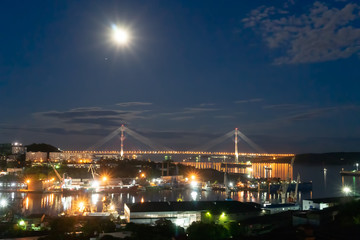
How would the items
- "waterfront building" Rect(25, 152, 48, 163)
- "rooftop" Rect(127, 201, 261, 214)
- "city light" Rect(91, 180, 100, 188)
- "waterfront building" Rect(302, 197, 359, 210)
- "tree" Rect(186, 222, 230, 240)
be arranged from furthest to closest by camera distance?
"waterfront building" Rect(25, 152, 48, 163), "city light" Rect(91, 180, 100, 188), "waterfront building" Rect(302, 197, 359, 210), "rooftop" Rect(127, 201, 261, 214), "tree" Rect(186, 222, 230, 240)

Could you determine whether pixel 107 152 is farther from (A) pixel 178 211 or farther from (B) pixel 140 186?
(A) pixel 178 211

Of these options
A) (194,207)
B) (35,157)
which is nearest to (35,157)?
(35,157)

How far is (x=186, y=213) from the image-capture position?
17.7 ft

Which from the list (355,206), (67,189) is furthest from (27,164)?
(355,206)

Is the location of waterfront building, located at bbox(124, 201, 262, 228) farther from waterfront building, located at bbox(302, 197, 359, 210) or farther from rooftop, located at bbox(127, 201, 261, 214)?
waterfront building, located at bbox(302, 197, 359, 210)

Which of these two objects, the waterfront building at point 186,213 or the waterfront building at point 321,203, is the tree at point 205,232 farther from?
the waterfront building at point 321,203

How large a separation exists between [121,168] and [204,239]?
18.5 m

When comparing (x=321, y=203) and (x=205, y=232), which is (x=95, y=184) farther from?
(x=205, y=232)

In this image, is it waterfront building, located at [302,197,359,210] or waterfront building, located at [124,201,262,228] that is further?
waterfront building, located at [302,197,359,210]

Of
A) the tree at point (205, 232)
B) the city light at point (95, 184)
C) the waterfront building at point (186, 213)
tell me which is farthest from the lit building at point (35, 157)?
the tree at point (205, 232)

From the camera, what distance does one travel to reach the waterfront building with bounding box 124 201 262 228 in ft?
17.5

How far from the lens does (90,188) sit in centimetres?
1434

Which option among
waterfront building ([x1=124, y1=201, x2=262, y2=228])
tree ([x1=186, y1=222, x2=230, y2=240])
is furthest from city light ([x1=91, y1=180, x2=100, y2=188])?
tree ([x1=186, y1=222, x2=230, y2=240])

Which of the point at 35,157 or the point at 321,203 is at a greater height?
the point at 35,157
